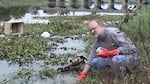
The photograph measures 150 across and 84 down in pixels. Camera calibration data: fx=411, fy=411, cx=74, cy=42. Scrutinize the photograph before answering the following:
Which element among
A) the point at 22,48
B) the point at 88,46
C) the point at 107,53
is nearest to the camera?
the point at 107,53

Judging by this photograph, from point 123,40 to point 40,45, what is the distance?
18.2 ft

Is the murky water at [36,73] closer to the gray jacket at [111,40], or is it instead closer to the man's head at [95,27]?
the gray jacket at [111,40]

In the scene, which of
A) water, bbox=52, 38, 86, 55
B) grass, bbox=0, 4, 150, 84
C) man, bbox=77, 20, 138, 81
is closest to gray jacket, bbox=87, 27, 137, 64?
man, bbox=77, 20, 138, 81

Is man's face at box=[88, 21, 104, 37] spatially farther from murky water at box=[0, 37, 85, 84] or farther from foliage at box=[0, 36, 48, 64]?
foliage at box=[0, 36, 48, 64]

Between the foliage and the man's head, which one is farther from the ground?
the man's head

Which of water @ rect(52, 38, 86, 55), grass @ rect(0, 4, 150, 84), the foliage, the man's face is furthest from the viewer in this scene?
water @ rect(52, 38, 86, 55)

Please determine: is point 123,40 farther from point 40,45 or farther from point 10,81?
point 40,45

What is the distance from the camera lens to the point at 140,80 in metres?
4.06

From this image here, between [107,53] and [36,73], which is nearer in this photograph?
[107,53]

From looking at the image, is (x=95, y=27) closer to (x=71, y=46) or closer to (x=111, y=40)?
(x=111, y=40)

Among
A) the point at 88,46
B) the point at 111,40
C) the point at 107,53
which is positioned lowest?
the point at 88,46

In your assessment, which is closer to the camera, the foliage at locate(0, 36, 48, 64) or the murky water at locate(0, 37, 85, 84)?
the murky water at locate(0, 37, 85, 84)

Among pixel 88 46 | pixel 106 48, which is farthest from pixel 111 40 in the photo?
pixel 88 46

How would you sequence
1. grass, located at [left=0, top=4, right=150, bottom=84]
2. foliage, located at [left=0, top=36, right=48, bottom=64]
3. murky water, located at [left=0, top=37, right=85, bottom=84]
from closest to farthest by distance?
grass, located at [left=0, top=4, right=150, bottom=84] → murky water, located at [left=0, top=37, right=85, bottom=84] → foliage, located at [left=0, top=36, right=48, bottom=64]
